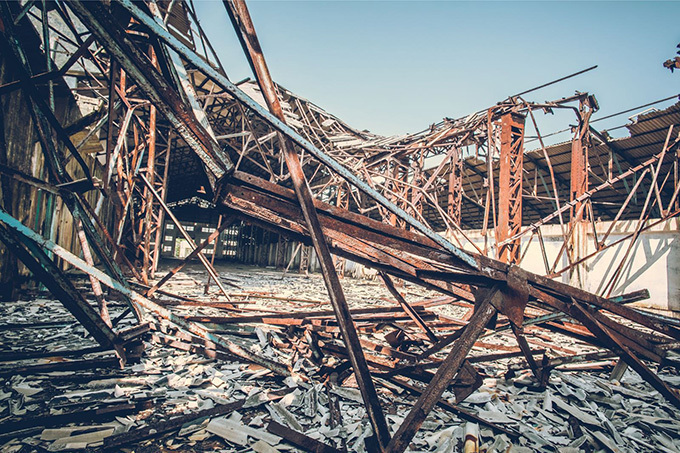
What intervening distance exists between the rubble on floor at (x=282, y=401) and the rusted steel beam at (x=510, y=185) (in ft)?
14.2

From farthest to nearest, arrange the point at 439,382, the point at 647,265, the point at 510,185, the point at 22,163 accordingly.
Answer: the point at 647,265, the point at 510,185, the point at 22,163, the point at 439,382

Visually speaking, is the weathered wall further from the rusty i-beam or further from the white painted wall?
the white painted wall

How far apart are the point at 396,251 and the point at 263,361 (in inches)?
95.1

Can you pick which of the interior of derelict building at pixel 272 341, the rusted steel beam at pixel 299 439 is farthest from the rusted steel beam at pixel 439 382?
the rusted steel beam at pixel 299 439

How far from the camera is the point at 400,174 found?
14.8 meters

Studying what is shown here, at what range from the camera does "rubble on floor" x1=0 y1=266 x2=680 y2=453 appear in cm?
249

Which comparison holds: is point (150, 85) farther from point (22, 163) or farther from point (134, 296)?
point (22, 163)

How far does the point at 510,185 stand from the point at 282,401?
8458 millimetres

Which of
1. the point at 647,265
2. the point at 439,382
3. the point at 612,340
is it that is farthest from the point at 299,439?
the point at 647,265

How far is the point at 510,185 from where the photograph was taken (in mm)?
8938

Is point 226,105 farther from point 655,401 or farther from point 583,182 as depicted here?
point 655,401

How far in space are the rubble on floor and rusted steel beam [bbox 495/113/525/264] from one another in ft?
14.2

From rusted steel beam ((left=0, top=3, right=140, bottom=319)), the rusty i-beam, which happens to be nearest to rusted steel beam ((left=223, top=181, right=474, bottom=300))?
the rusty i-beam

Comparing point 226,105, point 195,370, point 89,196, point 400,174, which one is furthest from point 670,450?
point 89,196
